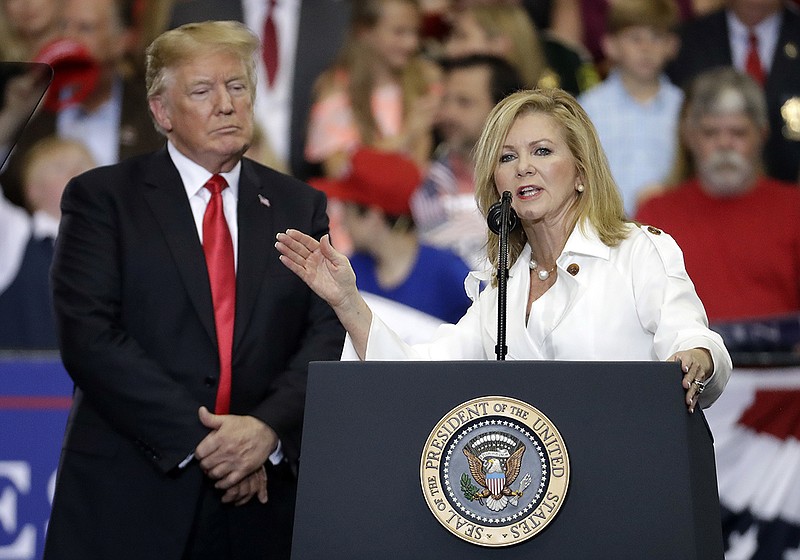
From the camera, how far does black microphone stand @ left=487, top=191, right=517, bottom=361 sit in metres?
2.10

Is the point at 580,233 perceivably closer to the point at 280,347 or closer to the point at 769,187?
the point at 280,347

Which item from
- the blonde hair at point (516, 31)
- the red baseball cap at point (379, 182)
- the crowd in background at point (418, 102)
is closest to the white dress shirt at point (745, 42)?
the crowd in background at point (418, 102)

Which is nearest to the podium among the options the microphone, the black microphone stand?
the black microphone stand

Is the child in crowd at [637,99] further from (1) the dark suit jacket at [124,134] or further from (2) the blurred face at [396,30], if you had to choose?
(1) the dark suit jacket at [124,134]

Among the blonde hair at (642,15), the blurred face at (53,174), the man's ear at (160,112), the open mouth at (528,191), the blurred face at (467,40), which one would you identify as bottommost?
the open mouth at (528,191)

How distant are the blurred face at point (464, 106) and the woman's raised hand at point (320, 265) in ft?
9.25

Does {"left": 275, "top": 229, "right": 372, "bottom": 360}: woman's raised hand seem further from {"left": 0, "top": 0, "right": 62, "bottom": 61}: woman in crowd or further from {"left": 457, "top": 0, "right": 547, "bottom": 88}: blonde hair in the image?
{"left": 0, "top": 0, "right": 62, "bottom": 61}: woman in crowd

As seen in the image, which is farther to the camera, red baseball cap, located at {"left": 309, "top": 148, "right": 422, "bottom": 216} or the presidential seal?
red baseball cap, located at {"left": 309, "top": 148, "right": 422, "bottom": 216}

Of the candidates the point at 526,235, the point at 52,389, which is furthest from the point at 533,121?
the point at 52,389

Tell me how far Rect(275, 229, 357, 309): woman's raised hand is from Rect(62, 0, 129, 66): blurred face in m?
3.19

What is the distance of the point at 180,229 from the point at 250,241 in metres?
0.18

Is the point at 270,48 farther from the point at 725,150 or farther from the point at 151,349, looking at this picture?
the point at 151,349

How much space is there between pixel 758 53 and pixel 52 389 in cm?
355

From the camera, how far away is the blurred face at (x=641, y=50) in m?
5.09
